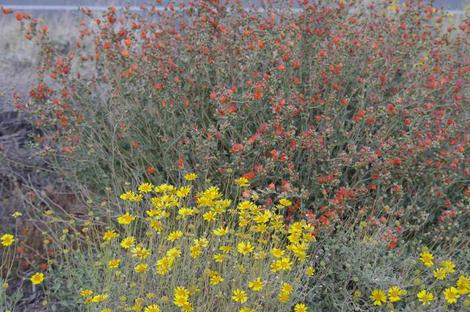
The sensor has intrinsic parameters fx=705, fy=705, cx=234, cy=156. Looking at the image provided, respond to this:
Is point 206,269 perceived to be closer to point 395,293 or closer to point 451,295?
point 395,293

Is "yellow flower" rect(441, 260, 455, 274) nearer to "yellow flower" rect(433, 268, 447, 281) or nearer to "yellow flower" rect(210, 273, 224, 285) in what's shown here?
"yellow flower" rect(433, 268, 447, 281)

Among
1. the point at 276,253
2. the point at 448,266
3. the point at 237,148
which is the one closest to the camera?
the point at 276,253

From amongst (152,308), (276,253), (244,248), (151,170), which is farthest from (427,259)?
(151,170)

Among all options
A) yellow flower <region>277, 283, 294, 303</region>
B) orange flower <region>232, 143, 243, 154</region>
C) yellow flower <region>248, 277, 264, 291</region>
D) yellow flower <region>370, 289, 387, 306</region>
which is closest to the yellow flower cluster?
yellow flower <region>370, 289, 387, 306</region>

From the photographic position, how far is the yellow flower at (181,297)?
310 cm

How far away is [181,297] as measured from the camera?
311cm

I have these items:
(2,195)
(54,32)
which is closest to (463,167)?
(2,195)

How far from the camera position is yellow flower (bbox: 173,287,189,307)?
10.2 ft

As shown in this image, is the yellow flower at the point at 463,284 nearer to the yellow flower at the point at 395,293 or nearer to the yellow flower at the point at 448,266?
the yellow flower at the point at 448,266

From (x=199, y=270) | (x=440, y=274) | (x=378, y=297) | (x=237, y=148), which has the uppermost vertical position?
(x=237, y=148)

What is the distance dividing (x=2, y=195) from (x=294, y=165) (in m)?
2.02

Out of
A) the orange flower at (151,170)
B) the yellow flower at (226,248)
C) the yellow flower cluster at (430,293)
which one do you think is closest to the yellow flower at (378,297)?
the yellow flower cluster at (430,293)

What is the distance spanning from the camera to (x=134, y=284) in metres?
3.21

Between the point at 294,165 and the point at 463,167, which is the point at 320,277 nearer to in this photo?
the point at 294,165
